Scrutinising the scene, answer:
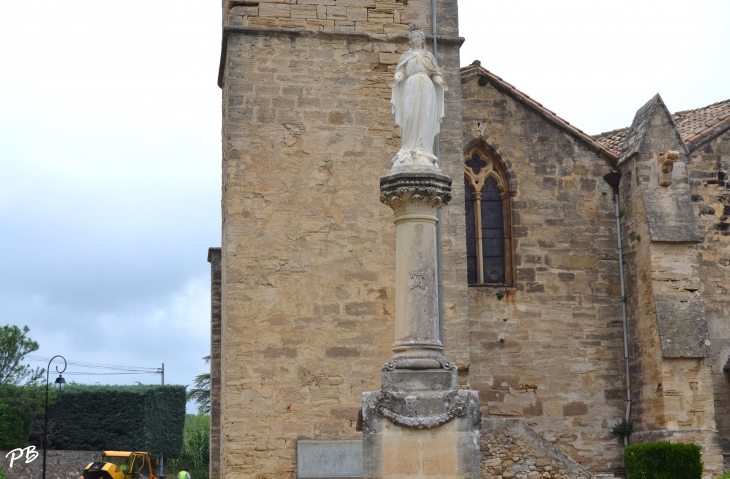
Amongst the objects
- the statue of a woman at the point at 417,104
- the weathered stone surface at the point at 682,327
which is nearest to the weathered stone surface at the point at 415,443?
the statue of a woman at the point at 417,104

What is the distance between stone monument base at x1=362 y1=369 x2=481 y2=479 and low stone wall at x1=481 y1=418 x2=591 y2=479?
11.6 ft

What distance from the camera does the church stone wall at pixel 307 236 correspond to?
12.4 meters

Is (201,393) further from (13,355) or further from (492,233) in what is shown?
(492,233)

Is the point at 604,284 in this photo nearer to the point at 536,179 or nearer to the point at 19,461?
the point at 536,179

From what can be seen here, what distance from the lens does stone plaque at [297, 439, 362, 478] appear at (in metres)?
12.2

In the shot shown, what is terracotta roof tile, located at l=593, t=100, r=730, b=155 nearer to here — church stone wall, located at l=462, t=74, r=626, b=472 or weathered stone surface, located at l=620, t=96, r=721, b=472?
weathered stone surface, located at l=620, t=96, r=721, b=472

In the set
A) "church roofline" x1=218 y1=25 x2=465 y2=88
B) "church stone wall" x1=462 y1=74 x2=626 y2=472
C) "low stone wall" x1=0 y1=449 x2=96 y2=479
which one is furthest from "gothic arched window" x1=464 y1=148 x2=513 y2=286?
"low stone wall" x1=0 y1=449 x2=96 y2=479

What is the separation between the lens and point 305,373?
1255 centimetres

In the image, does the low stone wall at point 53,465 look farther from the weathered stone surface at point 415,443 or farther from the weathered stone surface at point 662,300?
the weathered stone surface at point 415,443

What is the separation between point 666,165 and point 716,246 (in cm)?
195

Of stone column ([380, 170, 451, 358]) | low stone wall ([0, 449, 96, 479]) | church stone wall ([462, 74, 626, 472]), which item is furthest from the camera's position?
low stone wall ([0, 449, 96, 479])

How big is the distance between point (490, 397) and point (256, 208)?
5080 millimetres

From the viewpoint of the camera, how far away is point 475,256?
53.0 feet

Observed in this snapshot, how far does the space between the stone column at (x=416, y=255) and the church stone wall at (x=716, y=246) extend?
8.15 m
